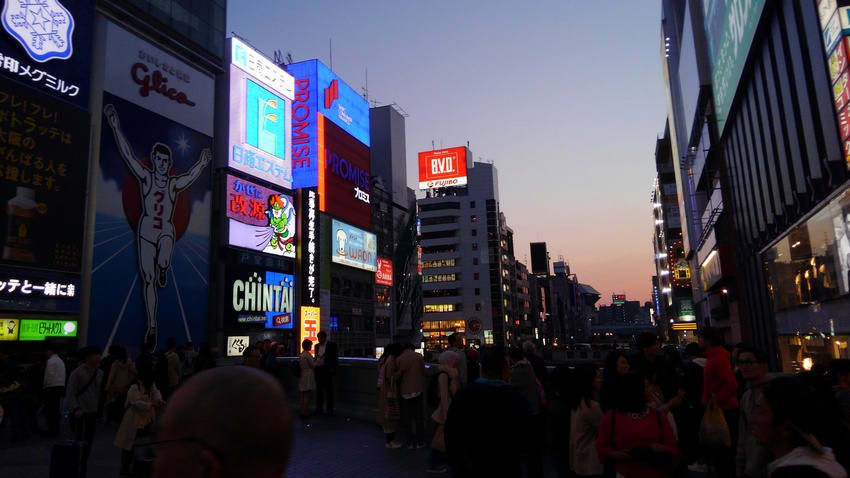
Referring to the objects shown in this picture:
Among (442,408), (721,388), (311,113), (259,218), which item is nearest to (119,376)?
(442,408)

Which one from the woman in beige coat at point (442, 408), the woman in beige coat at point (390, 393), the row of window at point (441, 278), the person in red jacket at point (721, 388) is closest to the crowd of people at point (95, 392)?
the woman in beige coat at point (390, 393)

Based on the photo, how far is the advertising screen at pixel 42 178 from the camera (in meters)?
21.2

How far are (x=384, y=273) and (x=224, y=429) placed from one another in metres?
57.9

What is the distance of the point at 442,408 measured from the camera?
28.5 ft

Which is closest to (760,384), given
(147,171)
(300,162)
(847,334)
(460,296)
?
(847,334)

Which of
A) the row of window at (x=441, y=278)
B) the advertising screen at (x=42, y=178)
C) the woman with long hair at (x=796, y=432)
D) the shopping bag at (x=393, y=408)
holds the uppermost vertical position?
the row of window at (x=441, y=278)

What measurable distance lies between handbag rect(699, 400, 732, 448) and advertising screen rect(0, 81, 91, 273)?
2358 cm

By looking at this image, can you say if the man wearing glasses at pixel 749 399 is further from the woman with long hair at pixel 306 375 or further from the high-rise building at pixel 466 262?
the high-rise building at pixel 466 262

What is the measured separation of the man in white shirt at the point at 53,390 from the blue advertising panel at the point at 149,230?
14.9m

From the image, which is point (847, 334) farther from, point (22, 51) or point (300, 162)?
point (300, 162)

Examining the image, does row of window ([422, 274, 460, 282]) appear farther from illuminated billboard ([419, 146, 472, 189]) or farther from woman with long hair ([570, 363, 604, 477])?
woman with long hair ([570, 363, 604, 477])

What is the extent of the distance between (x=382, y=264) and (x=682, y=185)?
1159 inches

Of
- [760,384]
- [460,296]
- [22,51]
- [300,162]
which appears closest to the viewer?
[760,384]

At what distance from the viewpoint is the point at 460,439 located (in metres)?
4.41
